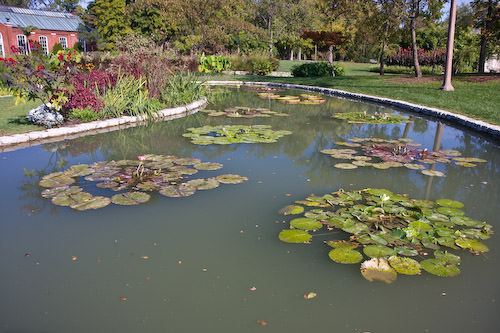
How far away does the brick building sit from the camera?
97.9ft

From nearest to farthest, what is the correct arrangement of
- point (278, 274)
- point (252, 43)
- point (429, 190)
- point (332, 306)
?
point (332, 306), point (278, 274), point (429, 190), point (252, 43)

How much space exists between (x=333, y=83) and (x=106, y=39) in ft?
79.0

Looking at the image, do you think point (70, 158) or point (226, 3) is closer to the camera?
point (70, 158)

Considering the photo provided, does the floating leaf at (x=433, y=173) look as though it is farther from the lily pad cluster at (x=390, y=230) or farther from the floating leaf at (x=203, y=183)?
the floating leaf at (x=203, y=183)

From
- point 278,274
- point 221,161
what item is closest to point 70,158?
point 221,161

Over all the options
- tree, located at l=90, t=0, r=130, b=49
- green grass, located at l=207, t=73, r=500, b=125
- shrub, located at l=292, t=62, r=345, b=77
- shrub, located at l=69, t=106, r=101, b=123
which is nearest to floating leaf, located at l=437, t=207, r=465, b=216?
green grass, located at l=207, t=73, r=500, b=125

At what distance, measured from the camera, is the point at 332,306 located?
6.63 feet

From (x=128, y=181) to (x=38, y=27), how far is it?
35062 mm

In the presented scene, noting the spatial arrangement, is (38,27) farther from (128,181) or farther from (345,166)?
(345,166)

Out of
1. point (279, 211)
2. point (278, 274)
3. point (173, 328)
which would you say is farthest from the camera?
point (279, 211)

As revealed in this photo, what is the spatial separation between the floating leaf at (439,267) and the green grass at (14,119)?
218 inches

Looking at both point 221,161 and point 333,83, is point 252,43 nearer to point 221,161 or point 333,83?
point 333,83

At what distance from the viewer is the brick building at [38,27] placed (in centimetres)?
2984

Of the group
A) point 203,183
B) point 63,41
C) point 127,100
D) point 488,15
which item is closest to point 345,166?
point 203,183
